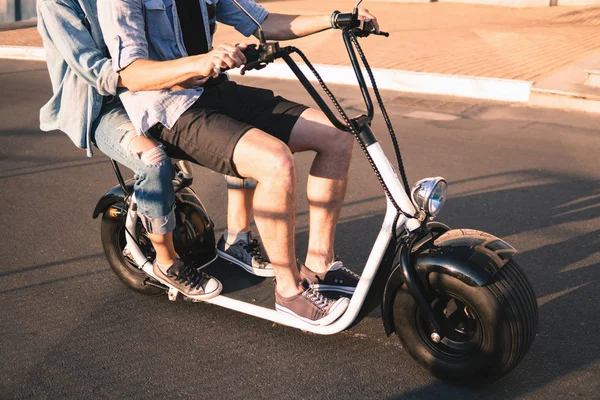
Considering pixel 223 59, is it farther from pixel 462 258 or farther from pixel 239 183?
pixel 239 183

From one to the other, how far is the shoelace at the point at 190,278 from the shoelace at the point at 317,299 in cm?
58

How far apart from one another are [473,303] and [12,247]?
10.2ft

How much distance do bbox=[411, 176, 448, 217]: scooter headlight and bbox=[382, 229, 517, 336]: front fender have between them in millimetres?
129

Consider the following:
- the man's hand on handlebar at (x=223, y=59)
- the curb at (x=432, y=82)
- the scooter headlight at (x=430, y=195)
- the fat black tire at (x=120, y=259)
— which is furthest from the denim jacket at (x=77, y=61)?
the curb at (x=432, y=82)

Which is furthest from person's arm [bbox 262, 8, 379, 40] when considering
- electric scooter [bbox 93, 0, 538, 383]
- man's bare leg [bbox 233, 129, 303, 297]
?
man's bare leg [bbox 233, 129, 303, 297]

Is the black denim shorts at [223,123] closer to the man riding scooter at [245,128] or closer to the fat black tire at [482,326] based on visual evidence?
the man riding scooter at [245,128]

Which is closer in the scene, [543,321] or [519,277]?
[519,277]

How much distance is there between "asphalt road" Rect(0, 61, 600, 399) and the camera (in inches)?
124

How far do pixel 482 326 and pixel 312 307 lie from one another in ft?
2.48

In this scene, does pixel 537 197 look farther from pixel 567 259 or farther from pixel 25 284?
pixel 25 284

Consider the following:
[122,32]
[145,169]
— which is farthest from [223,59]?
[145,169]

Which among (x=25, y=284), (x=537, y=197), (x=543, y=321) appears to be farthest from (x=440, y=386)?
(x=537, y=197)

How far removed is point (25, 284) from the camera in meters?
4.20

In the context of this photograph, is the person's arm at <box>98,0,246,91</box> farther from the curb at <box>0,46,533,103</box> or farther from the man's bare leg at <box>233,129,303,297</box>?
the curb at <box>0,46,533,103</box>
